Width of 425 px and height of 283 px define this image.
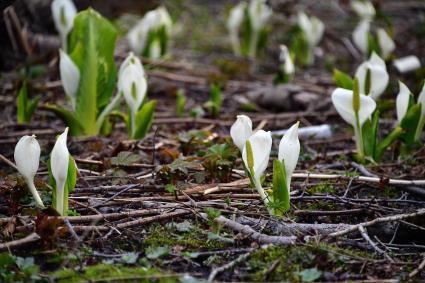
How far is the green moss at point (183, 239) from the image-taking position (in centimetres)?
196

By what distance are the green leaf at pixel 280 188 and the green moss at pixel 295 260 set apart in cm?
22

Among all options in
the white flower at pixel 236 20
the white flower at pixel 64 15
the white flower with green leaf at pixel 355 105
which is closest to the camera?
the white flower with green leaf at pixel 355 105

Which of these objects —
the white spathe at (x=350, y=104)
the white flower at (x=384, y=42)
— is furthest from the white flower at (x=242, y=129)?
the white flower at (x=384, y=42)

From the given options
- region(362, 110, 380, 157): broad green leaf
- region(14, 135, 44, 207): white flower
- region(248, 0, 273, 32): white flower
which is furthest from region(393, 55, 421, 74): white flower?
region(14, 135, 44, 207): white flower

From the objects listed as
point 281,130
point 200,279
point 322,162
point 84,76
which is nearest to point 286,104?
point 281,130

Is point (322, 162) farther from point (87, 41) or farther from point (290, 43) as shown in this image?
point (290, 43)

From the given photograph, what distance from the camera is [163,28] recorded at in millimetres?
4664

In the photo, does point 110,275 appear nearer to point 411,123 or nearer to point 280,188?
point 280,188

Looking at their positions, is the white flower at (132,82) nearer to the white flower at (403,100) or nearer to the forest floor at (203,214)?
the forest floor at (203,214)

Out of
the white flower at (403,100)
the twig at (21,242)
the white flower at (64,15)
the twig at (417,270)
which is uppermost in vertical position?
the white flower at (64,15)

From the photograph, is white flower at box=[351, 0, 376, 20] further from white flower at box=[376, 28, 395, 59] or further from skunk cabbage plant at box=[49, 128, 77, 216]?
skunk cabbage plant at box=[49, 128, 77, 216]

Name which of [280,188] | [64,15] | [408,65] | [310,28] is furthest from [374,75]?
[310,28]

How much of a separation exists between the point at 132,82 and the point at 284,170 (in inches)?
43.0

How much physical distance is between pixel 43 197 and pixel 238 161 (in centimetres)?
87
